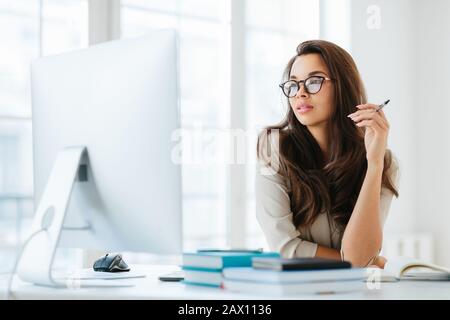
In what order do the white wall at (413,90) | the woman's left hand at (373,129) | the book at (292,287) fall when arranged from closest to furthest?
1. the book at (292,287)
2. the woman's left hand at (373,129)
3. the white wall at (413,90)

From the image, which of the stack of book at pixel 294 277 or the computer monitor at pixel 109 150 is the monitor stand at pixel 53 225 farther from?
the stack of book at pixel 294 277

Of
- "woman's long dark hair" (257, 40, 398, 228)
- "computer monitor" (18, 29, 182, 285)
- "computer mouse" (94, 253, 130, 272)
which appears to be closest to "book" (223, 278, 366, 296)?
"computer monitor" (18, 29, 182, 285)

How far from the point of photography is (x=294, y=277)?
4.26 ft

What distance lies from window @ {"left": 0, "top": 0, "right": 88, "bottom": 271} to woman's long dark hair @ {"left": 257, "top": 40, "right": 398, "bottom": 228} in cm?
127

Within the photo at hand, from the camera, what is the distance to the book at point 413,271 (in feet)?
5.56

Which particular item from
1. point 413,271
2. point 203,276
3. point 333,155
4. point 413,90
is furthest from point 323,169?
point 413,90

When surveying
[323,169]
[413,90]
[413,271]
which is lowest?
[413,271]

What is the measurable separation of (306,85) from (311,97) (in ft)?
0.14

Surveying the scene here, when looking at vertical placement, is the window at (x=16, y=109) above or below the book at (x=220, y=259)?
above

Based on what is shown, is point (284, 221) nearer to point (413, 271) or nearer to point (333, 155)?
point (333, 155)

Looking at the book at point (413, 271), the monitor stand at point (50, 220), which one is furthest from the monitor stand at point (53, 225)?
the book at point (413, 271)

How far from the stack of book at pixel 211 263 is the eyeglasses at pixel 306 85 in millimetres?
823

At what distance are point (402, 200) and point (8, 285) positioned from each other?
3384mm
